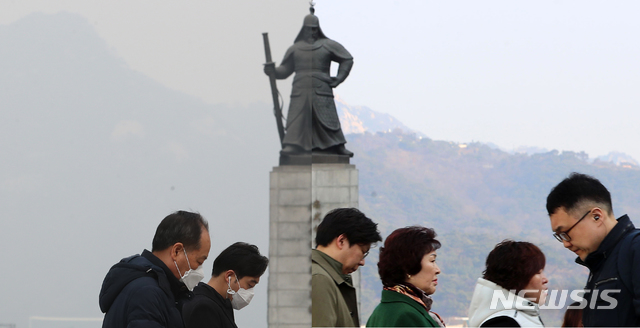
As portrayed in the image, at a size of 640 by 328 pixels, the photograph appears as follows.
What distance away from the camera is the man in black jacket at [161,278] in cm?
213

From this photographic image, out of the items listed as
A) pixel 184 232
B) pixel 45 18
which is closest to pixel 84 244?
pixel 184 232

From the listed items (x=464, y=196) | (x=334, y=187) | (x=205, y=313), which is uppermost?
(x=334, y=187)

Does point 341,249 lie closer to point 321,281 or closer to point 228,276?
point 321,281

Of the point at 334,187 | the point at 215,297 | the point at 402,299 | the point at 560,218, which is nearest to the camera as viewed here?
the point at 560,218

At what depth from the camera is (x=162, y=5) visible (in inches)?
106

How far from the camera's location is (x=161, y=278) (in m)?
2.20

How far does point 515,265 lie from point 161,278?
1.20 metres

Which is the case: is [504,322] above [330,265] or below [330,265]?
below

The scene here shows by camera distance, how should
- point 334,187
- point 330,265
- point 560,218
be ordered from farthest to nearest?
point 334,187
point 330,265
point 560,218

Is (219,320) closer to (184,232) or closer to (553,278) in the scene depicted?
(184,232)

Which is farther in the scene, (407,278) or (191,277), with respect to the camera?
(407,278)

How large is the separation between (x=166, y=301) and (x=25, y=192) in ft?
2.84

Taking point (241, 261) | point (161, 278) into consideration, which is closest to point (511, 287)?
point (241, 261)

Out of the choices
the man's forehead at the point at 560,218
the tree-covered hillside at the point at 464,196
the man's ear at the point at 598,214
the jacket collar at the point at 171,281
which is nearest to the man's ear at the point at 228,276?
the jacket collar at the point at 171,281
